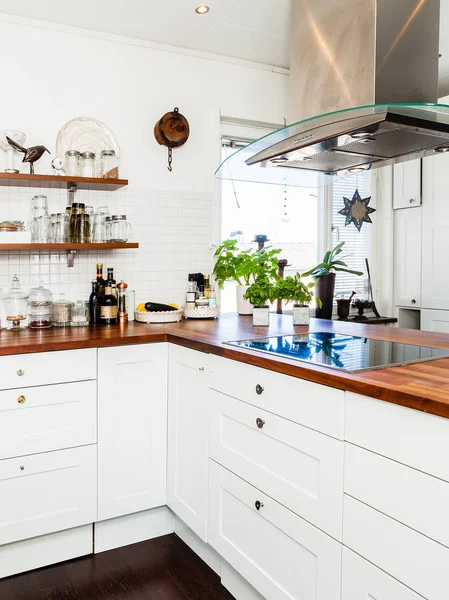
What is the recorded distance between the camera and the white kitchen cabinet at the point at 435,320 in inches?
141

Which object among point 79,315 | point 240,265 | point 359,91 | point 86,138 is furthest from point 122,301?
point 359,91

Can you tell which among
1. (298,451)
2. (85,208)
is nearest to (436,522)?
(298,451)

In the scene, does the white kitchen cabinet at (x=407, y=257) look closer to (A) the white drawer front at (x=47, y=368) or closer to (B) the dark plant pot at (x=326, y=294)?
(B) the dark plant pot at (x=326, y=294)

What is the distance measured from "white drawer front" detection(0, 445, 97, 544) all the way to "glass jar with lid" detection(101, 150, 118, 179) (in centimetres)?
139

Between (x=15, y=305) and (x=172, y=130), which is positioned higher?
(x=172, y=130)

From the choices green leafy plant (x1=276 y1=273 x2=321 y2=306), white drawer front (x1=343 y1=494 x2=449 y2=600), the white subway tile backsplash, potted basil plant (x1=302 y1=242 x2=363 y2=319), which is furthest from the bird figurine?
white drawer front (x1=343 y1=494 x2=449 y2=600)

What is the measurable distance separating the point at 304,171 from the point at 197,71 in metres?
1.27

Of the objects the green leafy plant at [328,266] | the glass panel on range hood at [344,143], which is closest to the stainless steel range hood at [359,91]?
the glass panel on range hood at [344,143]

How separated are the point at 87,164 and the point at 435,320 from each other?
2.48m

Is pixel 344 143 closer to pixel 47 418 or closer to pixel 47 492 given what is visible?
pixel 47 418

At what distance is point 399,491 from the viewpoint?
4.14 feet

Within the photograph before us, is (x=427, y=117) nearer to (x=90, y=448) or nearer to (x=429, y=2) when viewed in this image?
(x=429, y=2)

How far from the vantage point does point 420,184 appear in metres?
3.74

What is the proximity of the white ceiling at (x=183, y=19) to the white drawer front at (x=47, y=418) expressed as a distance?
1.82m
